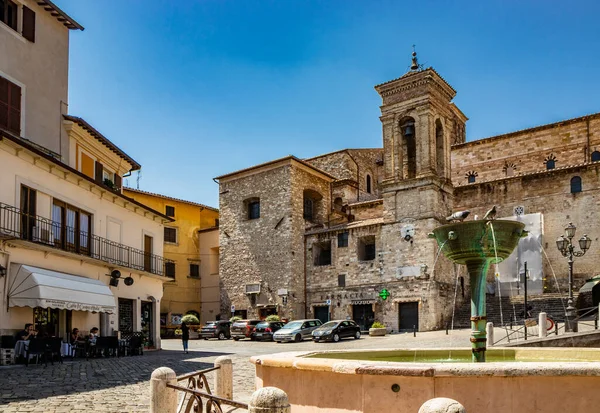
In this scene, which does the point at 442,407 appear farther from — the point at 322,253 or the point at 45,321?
the point at 322,253

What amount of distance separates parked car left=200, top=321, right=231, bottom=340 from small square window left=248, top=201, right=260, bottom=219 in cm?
796

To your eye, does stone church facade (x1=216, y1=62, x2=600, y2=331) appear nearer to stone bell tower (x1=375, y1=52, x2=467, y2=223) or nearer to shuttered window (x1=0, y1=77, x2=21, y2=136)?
stone bell tower (x1=375, y1=52, x2=467, y2=223)

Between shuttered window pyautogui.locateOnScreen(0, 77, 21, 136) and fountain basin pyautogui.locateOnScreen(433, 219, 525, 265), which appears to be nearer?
fountain basin pyautogui.locateOnScreen(433, 219, 525, 265)

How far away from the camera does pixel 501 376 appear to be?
17.5 feet

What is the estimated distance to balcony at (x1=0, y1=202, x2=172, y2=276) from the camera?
17.0m

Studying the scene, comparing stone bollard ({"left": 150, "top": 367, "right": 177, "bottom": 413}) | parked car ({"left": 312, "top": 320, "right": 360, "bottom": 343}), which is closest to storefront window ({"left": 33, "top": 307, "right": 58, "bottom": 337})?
parked car ({"left": 312, "top": 320, "right": 360, "bottom": 343})

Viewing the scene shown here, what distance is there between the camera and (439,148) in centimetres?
3684

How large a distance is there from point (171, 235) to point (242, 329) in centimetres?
1353

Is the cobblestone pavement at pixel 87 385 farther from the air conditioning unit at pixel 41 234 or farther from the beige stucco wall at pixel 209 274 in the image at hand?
the beige stucco wall at pixel 209 274

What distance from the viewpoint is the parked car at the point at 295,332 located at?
30.4m

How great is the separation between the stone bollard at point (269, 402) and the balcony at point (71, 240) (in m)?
13.2

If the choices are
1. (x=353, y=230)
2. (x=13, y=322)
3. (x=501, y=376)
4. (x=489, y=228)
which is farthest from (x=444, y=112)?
(x=501, y=376)

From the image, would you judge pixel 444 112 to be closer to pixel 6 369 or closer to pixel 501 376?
pixel 6 369

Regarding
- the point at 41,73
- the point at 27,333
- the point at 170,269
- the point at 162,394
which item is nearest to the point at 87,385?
the point at 27,333
